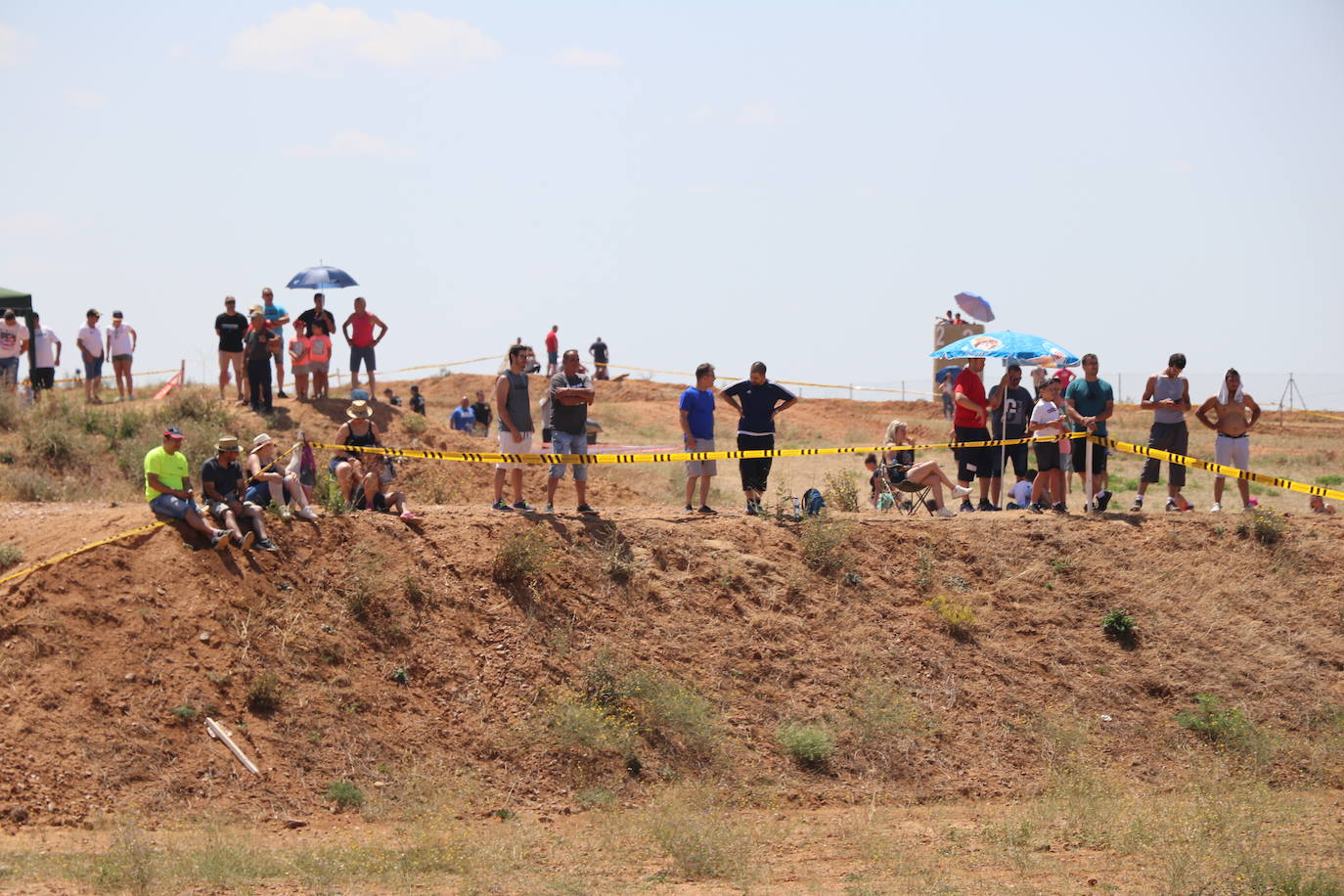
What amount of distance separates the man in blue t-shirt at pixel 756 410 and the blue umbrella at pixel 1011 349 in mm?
2388

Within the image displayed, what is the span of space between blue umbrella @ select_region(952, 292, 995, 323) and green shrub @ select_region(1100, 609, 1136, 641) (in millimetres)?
12185

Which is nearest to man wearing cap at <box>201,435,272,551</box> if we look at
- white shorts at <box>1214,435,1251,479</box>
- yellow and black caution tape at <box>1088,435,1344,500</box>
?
→ yellow and black caution tape at <box>1088,435,1344,500</box>

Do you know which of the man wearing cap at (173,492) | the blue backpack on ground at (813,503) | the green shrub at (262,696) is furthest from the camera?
the blue backpack on ground at (813,503)

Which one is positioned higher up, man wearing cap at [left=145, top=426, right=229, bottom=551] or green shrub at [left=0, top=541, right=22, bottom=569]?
man wearing cap at [left=145, top=426, right=229, bottom=551]

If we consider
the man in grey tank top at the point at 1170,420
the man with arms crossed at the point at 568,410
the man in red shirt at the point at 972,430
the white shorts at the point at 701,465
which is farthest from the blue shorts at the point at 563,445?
the man in grey tank top at the point at 1170,420

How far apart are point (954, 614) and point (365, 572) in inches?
254

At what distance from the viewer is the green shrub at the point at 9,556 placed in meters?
14.3

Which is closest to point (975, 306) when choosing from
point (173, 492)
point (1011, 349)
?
point (1011, 349)

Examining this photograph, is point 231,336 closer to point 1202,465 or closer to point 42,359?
point 42,359

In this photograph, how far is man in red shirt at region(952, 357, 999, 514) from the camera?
18219 millimetres

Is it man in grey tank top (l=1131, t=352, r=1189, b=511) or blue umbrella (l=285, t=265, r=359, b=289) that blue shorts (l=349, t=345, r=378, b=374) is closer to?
blue umbrella (l=285, t=265, r=359, b=289)

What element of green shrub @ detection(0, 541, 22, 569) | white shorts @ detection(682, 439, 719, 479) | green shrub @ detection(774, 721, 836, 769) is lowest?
green shrub @ detection(774, 721, 836, 769)

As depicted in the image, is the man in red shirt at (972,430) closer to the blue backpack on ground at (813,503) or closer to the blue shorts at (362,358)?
the blue backpack on ground at (813,503)

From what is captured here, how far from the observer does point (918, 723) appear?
49.8ft
